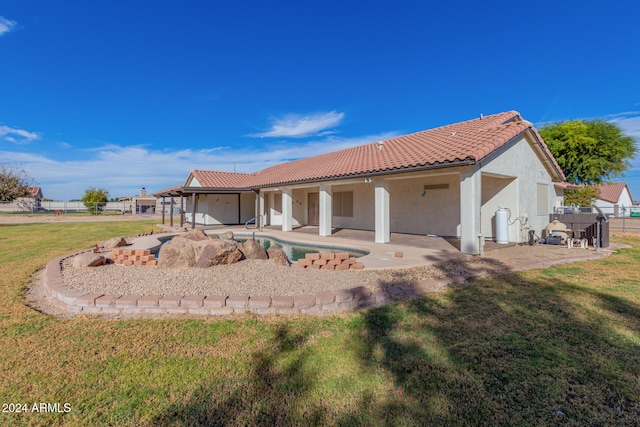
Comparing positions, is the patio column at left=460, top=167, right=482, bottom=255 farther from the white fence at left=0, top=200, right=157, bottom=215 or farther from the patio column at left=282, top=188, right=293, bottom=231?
the white fence at left=0, top=200, right=157, bottom=215

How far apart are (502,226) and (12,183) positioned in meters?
59.9

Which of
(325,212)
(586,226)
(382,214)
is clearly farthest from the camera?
(325,212)

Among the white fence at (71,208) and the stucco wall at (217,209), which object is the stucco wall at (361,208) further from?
the white fence at (71,208)

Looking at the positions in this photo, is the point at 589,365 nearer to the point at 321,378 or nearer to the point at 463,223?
the point at 321,378

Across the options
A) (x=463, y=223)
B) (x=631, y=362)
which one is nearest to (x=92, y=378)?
(x=631, y=362)

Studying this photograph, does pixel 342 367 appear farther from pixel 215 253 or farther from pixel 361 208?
pixel 361 208

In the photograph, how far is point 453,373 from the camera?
2904mm

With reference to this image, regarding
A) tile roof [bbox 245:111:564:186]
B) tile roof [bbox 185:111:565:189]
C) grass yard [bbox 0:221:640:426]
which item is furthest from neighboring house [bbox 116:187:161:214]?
grass yard [bbox 0:221:640:426]

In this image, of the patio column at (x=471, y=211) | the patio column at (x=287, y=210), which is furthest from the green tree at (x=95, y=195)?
the patio column at (x=471, y=211)

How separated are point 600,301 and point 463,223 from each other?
443cm

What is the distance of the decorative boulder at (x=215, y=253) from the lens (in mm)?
7199

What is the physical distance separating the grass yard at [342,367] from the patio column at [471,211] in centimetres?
420

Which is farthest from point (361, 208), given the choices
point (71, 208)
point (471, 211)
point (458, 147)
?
point (71, 208)

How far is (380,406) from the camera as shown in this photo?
2447mm
